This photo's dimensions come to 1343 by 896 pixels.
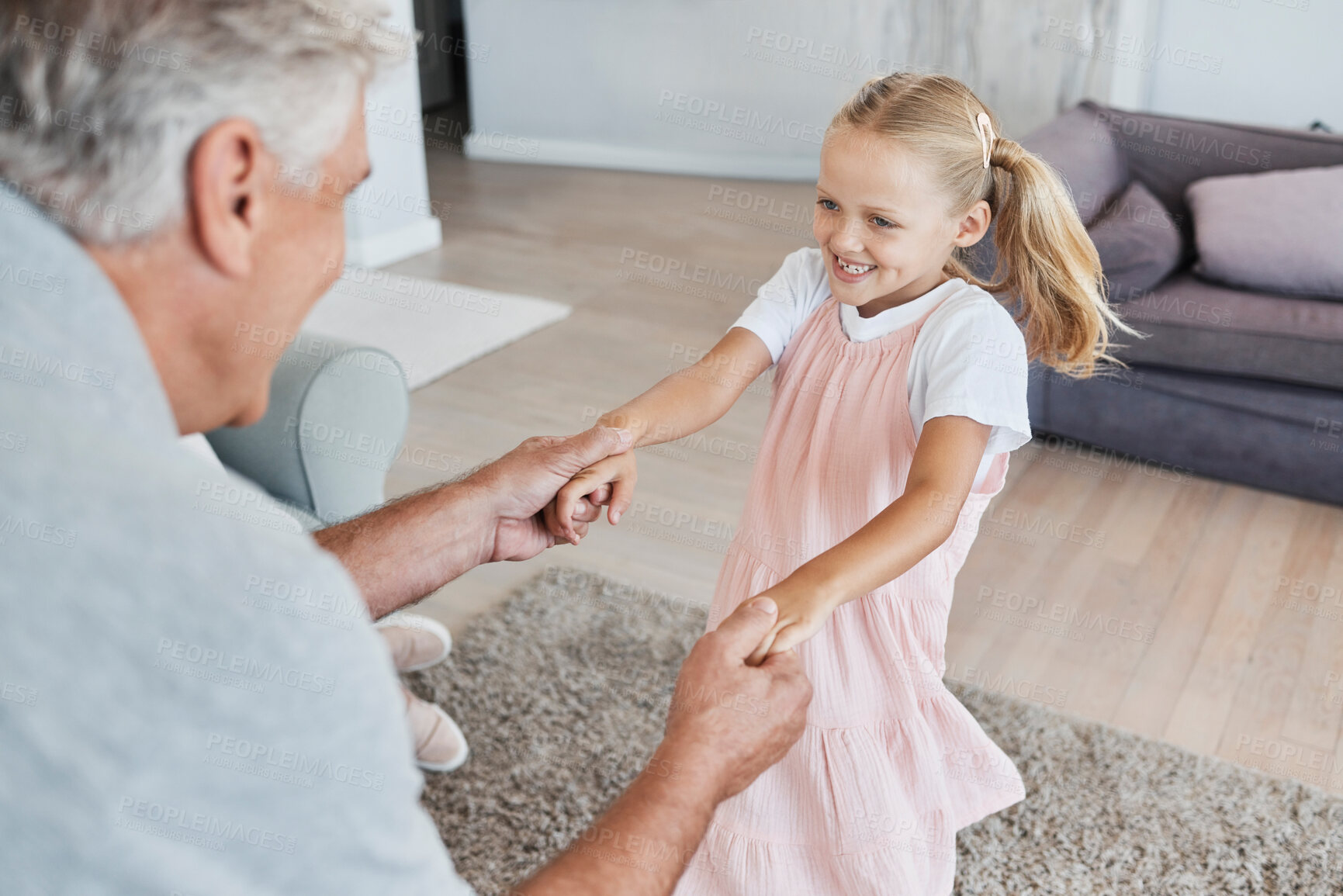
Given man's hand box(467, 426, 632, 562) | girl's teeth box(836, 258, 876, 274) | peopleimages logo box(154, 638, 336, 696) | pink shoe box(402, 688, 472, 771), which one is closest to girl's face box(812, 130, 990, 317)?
girl's teeth box(836, 258, 876, 274)

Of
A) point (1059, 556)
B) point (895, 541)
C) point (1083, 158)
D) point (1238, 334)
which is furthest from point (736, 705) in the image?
point (1083, 158)

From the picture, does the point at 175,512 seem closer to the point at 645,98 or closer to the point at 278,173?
the point at 278,173

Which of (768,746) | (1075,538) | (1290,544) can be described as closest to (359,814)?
(768,746)

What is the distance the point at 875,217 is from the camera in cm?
126

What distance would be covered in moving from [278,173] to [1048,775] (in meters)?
1.58

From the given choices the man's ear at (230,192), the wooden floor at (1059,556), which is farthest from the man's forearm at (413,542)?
the wooden floor at (1059,556)

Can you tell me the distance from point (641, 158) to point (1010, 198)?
14.8 feet

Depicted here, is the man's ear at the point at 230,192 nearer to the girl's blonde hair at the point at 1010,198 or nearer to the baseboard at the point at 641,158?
the girl's blonde hair at the point at 1010,198

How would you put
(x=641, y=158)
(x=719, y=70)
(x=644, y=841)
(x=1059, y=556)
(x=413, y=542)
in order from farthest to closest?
1. (x=641, y=158)
2. (x=719, y=70)
3. (x=1059, y=556)
4. (x=413, y=542)
5. (x=644, y=841)

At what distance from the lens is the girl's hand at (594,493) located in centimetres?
130

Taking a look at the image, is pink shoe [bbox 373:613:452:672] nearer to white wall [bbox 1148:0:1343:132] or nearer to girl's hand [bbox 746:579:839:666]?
girl's hand [bbox 746:579:839:666]

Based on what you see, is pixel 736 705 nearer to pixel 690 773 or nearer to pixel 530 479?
pixel 690 773

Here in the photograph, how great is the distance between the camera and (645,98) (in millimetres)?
5645

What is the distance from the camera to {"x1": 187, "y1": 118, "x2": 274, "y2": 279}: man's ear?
0.65 meters
